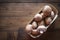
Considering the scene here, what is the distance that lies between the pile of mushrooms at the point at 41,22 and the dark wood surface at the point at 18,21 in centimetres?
6

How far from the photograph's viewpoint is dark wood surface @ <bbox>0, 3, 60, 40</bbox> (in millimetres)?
1315

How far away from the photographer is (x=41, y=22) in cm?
124

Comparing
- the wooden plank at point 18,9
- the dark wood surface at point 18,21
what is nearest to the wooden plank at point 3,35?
the dark wood surface at point 18,21

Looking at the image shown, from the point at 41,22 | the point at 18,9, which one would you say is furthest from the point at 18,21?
the point at 41,22

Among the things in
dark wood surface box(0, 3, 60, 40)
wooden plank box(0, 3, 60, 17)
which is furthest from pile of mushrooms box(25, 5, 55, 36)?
wooden plank box(0, 3, 60, 17)

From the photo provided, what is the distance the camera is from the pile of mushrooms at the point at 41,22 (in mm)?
1186

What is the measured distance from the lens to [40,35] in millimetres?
1156

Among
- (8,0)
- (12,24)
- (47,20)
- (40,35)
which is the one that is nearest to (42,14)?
(47,20)

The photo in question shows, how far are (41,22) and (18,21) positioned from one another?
0.82ft

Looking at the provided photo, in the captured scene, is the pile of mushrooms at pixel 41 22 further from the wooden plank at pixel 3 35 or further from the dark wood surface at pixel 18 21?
the wooden plank at pixel 3 35

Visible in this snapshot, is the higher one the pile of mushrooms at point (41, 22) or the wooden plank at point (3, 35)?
the pile of mushrooms at point (41, 22)

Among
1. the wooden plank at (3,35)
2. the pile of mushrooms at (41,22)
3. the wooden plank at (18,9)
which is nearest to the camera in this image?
the pile of mushrooms at (41,22)

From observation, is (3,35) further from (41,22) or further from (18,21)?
(41,22)

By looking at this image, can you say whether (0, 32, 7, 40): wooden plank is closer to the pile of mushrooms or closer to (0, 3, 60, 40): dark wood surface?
(0, 3, 60, 40): dark wood surface
